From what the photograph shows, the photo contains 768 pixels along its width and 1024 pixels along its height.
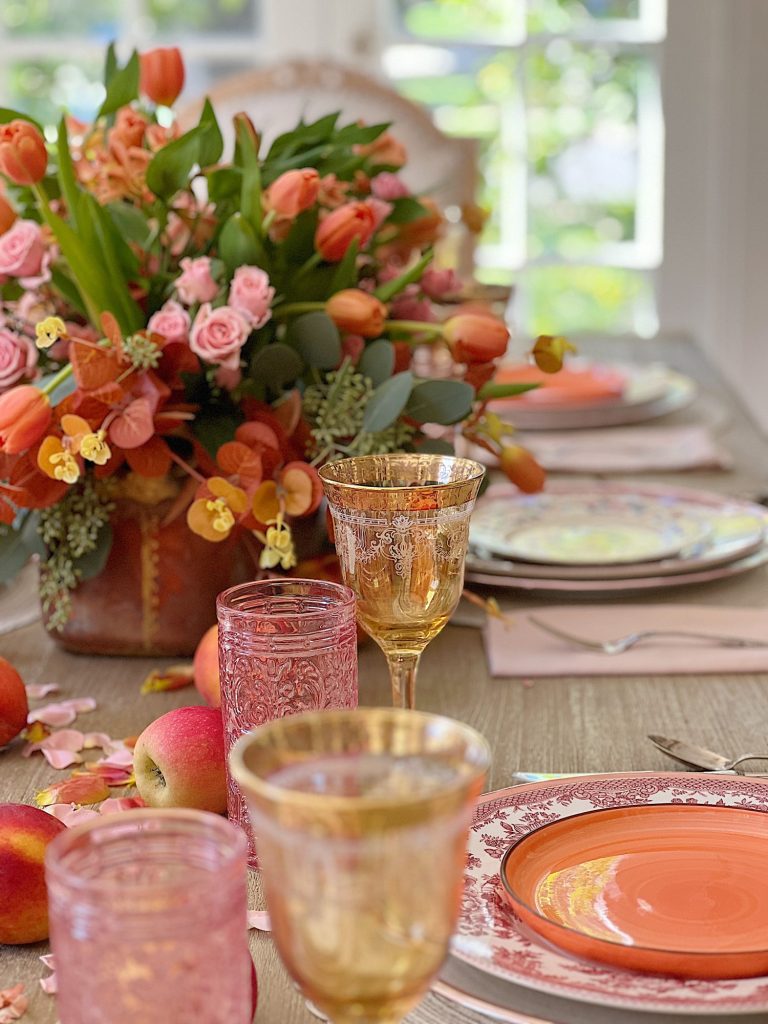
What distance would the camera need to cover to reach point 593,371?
206 centimetres

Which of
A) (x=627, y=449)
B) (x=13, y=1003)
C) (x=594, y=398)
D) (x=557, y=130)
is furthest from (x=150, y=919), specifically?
(x=557, y=130)

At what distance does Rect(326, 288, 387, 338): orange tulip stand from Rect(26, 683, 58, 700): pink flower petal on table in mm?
329

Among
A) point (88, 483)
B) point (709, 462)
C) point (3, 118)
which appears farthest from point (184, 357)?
point (709, 462)

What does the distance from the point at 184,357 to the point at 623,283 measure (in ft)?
10.3

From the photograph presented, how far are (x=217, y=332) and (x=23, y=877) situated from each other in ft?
1.38

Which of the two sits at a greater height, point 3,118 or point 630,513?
point 3,118

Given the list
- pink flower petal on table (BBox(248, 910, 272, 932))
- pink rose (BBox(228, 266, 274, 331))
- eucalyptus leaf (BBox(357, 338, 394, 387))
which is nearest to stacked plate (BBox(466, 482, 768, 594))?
eucalyptus leaf (BBox(357, 338, 394, 387))

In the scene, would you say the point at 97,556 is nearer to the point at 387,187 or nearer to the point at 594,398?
the point at 387,187

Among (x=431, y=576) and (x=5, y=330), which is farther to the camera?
(x=5, y=330)

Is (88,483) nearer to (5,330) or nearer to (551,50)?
(5,330)

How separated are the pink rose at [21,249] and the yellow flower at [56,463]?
18 centimetres

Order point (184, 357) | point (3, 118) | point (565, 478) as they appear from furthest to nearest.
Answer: point (565, 478), point (3, 118), point (184, 357)

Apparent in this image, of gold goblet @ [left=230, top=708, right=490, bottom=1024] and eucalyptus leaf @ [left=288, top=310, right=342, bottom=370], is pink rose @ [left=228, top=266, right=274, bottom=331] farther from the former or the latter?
gold goblet @ [left=230, top=708, right=490, bottom=1024]

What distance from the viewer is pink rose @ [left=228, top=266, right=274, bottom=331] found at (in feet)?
3.07
